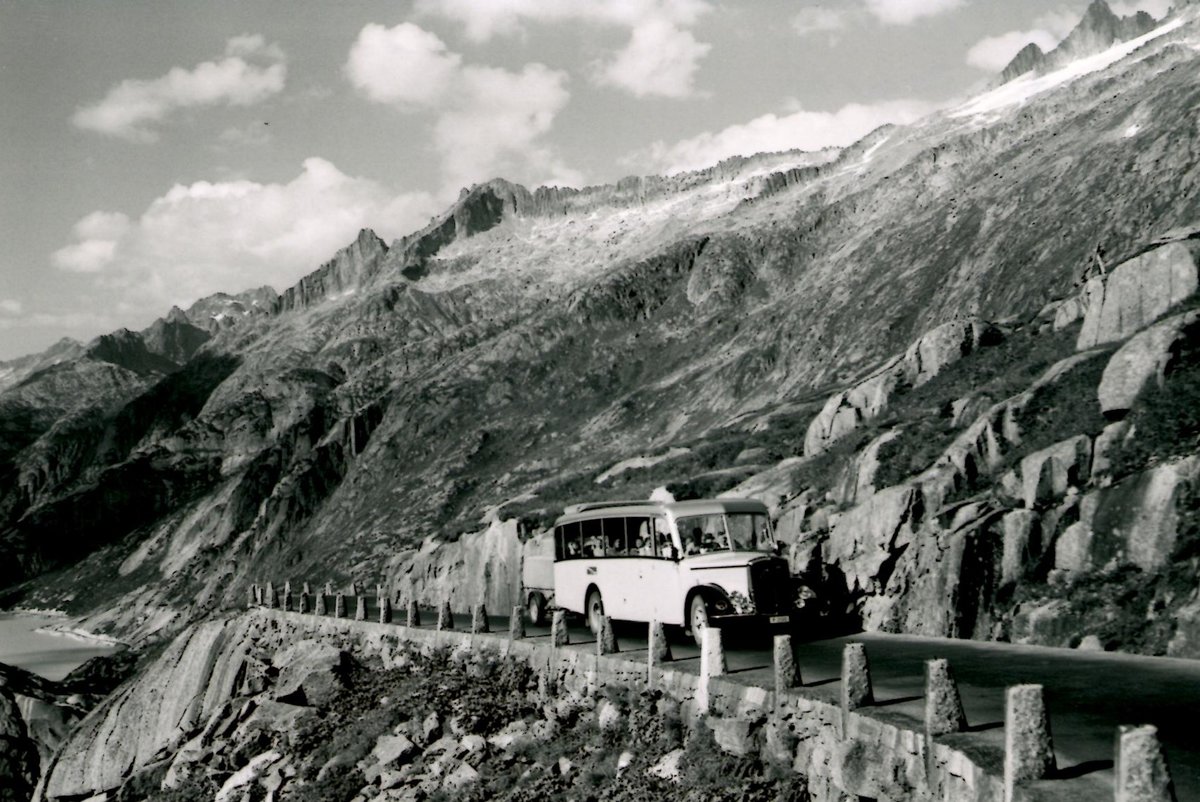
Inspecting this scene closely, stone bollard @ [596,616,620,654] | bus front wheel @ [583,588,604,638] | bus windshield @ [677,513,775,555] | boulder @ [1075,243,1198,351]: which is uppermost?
boulder @ [1075,243,1198,351]

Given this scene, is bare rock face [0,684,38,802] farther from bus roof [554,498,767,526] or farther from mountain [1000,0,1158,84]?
mountain [1000,0,1158,84]

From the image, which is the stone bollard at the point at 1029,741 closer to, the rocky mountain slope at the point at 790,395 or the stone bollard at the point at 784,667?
the stone bollard at the point at 784,667

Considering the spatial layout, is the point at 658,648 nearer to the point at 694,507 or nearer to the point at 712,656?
the point at 712,656

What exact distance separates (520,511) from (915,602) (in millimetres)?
33030

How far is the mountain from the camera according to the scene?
474ft

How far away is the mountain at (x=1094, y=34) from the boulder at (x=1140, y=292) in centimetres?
13732

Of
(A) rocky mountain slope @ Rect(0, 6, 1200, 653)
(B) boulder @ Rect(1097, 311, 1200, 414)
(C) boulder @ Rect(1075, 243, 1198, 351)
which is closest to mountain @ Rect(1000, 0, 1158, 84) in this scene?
(A) rocky mountain slope @ Rect(0, 6, 1200, 653)

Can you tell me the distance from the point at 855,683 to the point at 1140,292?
23.0 metres

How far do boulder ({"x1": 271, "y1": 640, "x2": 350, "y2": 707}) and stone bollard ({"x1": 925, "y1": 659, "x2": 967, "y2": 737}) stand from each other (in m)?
17.7

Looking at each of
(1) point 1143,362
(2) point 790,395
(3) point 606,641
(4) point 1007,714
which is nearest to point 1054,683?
(4) point 1007,714

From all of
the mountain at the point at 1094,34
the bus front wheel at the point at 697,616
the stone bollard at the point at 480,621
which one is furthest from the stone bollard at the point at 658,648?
the mountain at the point at 1094,34

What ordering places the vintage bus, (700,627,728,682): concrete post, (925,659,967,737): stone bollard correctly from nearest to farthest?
(925,659,967,737): stone bollard, (700,627,728,682): concrete post, the vintage bus

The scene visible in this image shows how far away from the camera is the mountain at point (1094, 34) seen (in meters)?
144

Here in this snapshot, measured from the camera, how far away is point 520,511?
2064 inches
